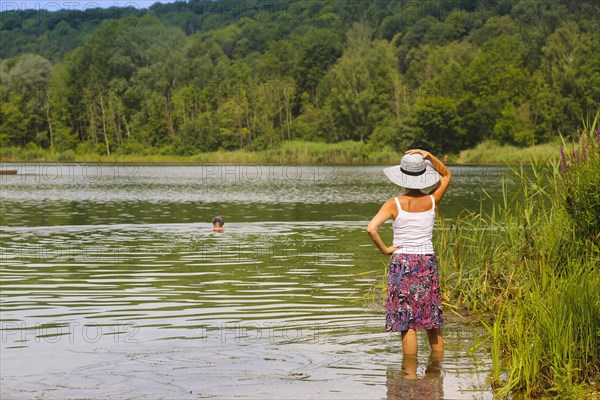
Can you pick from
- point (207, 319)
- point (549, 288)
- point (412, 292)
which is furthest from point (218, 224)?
point (549, 288)

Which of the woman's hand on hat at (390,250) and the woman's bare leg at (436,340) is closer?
the woman's hand on hat at (390,250)

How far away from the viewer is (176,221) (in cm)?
2898

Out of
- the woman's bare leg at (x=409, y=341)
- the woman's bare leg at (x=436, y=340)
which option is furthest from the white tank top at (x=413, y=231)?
the woman's bare leg at (x=436, y=340)

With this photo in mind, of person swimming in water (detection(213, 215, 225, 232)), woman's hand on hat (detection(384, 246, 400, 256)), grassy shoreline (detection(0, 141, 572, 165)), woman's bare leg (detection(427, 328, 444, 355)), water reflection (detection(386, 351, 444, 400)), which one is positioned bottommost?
grassy shoreline (detection(0, 141, 572, 165))

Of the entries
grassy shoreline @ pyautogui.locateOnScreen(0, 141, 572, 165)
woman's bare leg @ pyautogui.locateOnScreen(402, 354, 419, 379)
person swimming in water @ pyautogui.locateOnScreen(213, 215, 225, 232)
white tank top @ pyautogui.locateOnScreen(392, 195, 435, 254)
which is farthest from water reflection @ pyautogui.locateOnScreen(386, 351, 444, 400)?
grassy shoreline @ pyautogui.locateOnScreen(0, 141, 572, 165)

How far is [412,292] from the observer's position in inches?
322

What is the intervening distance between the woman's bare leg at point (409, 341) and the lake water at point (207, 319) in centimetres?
15

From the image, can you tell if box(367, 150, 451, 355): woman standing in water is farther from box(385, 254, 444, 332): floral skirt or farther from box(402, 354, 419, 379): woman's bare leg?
box(402, 354, 419, 379): woman's bare leg

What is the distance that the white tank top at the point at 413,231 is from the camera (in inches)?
320

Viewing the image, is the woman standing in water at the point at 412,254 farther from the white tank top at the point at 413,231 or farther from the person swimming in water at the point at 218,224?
the person swimming in water at the point at 218,224

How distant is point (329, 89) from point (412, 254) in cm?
11675

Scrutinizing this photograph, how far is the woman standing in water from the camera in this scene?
8141mm

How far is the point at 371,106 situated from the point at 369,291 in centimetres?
10234

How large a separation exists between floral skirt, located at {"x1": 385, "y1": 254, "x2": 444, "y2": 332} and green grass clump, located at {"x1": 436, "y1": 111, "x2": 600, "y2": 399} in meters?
0.54
